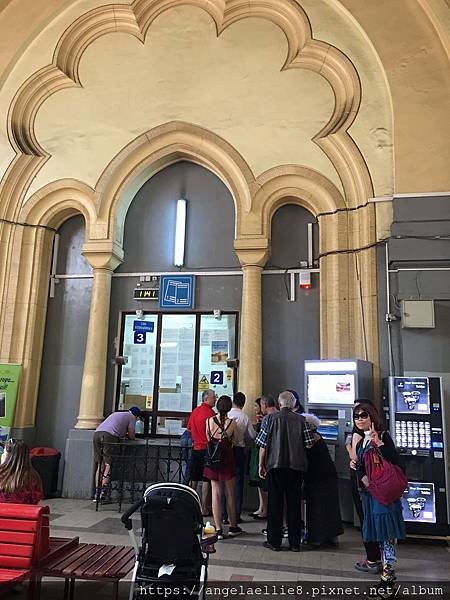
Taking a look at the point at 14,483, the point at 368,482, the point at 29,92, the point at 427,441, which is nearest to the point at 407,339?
the point at 427,441

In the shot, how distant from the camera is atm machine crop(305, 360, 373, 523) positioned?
21.5 feet

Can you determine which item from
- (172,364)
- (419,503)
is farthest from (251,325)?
(419,503)

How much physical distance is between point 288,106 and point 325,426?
5215 mm

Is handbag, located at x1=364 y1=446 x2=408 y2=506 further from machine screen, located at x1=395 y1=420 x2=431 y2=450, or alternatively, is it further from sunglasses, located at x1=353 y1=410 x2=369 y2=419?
machine screen, located at x1=395 y1=420 x2=431 y2=450

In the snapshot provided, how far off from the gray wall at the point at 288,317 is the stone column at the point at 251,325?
0.25 m

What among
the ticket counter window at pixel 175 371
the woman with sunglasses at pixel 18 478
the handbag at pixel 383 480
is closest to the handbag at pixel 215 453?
the handbag at pixel 383 480

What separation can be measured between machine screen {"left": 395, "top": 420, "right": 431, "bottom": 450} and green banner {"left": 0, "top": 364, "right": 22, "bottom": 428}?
581cm

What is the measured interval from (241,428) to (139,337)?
2.86 metres

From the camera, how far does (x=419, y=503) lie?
605 cm

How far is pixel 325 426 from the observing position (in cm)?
675

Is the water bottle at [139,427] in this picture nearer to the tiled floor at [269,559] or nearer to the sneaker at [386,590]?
the tiled floor at [269,559]

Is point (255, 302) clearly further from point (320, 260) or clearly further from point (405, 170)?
point (405, 170)

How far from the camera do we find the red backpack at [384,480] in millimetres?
3949

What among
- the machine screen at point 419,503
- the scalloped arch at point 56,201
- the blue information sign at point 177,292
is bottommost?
the machine screen at point 419,503
